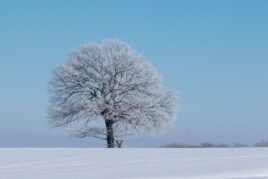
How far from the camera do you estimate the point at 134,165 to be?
5535mm

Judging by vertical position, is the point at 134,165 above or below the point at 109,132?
below

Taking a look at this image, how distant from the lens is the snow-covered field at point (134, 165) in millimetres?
4918

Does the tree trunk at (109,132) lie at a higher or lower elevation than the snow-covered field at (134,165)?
higher

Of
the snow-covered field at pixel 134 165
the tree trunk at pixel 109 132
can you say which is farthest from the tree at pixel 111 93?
the snow-covered field at pixel 134 165

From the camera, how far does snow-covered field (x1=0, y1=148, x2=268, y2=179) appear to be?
194 inches

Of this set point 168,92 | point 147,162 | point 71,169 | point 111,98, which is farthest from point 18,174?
point 168,92

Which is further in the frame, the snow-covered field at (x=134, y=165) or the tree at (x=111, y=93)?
the tree at (x=111, y=93)

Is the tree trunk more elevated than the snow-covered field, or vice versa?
the tree trunk

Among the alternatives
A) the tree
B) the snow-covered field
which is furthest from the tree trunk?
the snow-covered field

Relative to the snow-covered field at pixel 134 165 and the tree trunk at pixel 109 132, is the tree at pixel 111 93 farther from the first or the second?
the snow-covered field at pixel 134 165

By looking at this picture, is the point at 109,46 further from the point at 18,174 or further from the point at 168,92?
the point at 18,174

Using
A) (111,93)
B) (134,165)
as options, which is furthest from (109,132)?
(134,165)

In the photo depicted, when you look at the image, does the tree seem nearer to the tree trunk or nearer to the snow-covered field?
the tree trunk

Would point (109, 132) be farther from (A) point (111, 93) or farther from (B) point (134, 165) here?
(B) point (134, 165)
